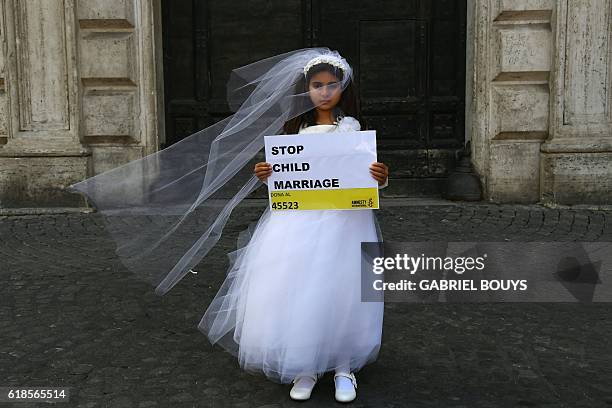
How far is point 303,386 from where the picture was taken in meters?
3.03

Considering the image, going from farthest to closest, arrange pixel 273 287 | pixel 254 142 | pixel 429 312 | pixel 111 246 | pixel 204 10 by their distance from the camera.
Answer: pixel 204 10 → pixel 111 246 → pixel 429 312 → pixel 254 142 → pixel 273 287

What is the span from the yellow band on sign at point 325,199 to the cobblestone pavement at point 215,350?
74 centimetres

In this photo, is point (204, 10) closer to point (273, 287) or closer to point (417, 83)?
point (417, 83)

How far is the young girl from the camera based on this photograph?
3033mm

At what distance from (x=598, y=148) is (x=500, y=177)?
95 centimetres

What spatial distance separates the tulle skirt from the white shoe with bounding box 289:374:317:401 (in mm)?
31

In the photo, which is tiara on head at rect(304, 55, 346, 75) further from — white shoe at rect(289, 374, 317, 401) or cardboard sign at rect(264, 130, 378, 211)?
white shoe at rect(289, 374, 317, 401)

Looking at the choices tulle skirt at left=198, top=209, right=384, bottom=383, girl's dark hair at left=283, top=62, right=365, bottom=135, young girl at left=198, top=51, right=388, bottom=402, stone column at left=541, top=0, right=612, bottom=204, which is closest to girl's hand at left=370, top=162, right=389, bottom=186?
young girl at left=198, top=51, right=388, bottom=402

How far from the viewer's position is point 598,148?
747 cm

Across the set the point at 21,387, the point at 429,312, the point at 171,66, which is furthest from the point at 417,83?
the point at 21,387

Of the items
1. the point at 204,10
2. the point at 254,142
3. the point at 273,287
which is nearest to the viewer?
the point at 273,287

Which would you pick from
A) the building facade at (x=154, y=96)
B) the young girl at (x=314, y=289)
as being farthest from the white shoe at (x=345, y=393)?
the building facade at (x=154, y=96)

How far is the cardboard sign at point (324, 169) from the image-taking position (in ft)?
9.85

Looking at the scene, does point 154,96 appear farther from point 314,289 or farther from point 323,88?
point 314,289
